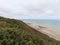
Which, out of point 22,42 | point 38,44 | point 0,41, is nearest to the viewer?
point 0,41

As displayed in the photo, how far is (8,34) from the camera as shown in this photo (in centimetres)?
960

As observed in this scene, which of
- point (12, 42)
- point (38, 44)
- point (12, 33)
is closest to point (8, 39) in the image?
point (12, 42)

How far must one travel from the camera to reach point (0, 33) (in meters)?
9.52

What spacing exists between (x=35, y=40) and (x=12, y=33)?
1.67 metres

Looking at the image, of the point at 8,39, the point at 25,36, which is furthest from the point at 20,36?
the point at 8,39

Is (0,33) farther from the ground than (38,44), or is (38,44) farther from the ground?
(0,33)

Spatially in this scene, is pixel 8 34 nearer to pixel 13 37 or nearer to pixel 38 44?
pixel 13 37

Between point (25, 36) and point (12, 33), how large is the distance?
0.90m

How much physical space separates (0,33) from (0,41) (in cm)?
111

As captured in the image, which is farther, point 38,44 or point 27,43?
point 38,44

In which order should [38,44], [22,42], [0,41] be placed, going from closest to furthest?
[0,41], [22,42], [38,44]

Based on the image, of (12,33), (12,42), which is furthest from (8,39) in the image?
(12,33)

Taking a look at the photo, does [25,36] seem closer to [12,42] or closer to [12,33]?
[12,33]

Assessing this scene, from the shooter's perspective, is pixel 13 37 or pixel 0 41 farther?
pixel 13 37
